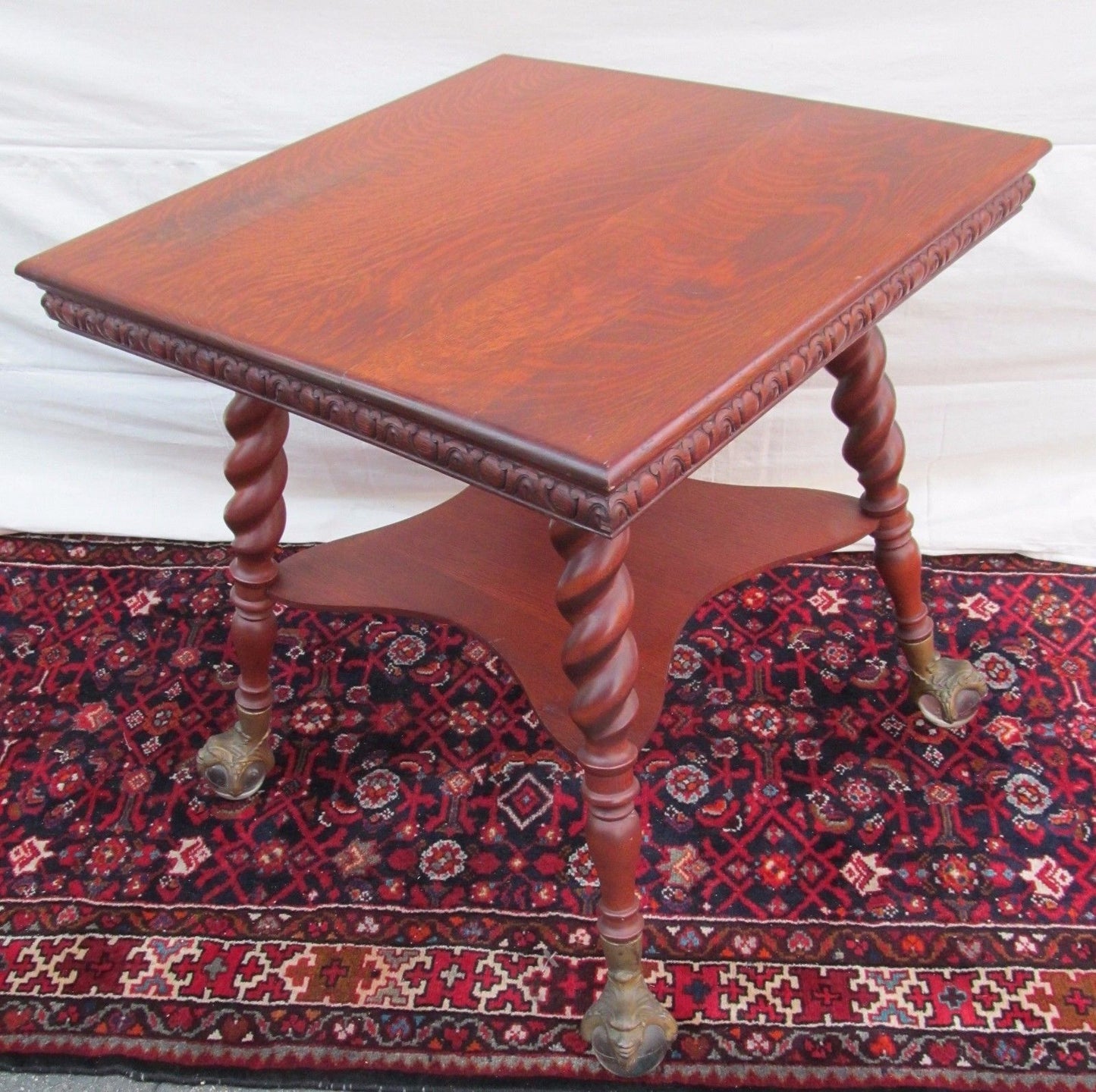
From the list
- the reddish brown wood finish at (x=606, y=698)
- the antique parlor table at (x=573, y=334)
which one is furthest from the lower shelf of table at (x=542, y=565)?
the reddish brown wood finish at (x=606, y=698)

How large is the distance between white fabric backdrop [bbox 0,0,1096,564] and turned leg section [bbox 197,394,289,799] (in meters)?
0.46

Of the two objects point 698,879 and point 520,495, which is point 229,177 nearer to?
point 520,495

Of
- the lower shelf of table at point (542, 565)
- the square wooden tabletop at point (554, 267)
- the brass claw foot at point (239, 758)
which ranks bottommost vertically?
the brass claw foot at point (239, 758)

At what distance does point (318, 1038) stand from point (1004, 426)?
3.66 ft

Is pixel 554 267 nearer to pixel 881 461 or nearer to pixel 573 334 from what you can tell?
pixel 573 334

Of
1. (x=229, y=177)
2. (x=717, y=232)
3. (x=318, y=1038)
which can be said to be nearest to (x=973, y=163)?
(x=717, y=232)

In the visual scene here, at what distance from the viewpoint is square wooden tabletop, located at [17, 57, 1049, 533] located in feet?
2.42

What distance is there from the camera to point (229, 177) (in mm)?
1076

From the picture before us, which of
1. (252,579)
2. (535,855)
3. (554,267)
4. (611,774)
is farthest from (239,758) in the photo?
(554,267)

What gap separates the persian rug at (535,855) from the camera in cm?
107

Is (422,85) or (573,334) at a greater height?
(422,85)

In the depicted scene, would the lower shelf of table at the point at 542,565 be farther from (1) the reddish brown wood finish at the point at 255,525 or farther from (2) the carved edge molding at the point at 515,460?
(2) the carved edge molding at the point at 515,460

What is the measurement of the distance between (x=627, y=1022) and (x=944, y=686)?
0.53 metres

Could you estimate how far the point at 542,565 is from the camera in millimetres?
1270
